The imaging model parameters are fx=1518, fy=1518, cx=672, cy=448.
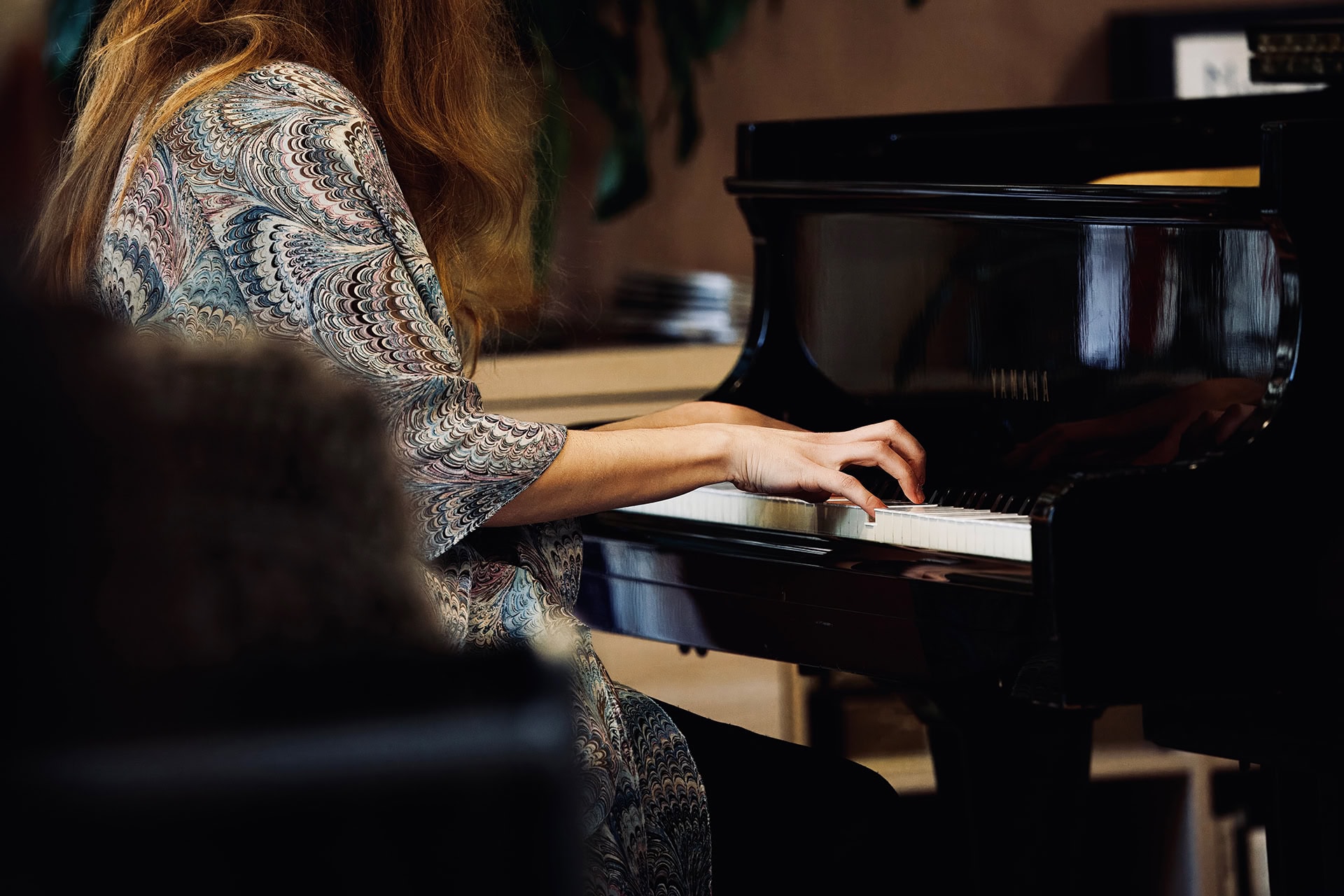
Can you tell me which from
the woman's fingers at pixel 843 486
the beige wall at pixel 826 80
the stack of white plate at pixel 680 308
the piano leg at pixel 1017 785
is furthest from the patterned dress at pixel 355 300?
the beige wall at pixel 826 80

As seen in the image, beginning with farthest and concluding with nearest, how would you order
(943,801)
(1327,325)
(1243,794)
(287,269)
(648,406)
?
(648,406) < (1243,794) < (943,801) < (1327,325) < (287,269)

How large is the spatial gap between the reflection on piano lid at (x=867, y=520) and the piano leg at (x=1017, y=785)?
365mm

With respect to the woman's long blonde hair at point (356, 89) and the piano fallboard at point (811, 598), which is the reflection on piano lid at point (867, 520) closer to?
the piano fallboard at point (811, 598)

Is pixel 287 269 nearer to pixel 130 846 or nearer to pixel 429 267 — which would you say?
pixel 429 267

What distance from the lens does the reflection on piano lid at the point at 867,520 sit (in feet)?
4.22

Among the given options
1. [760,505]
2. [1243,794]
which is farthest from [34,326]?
[1243,794]

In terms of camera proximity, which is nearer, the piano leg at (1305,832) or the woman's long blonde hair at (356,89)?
the woman's long blonde hair at (356,89)

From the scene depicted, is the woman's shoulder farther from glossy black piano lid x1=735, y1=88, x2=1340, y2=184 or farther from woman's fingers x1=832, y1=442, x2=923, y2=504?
glossy black piano lid x1=735, y1=88, x2=1340, y2=184

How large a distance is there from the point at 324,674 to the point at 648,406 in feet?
7.09

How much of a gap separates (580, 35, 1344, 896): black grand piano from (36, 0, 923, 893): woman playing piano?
0.13 meters

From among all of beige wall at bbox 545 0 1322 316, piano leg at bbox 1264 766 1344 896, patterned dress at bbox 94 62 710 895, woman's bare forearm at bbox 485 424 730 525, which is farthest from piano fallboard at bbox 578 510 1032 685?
beige wall at bbox 545 0 1322 316

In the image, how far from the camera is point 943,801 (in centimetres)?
193

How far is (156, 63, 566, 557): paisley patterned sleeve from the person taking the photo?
1113mm

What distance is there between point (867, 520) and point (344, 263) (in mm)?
541
